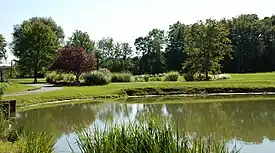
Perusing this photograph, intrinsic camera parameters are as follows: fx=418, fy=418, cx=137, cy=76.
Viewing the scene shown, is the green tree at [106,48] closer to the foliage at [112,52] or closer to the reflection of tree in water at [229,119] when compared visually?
the foliage at [112,52]

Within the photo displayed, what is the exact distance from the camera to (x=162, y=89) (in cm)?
3272

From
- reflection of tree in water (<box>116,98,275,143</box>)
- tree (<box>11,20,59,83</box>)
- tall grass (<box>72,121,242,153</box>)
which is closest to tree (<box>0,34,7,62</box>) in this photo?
tree (<box>11,20,59,83</box>)

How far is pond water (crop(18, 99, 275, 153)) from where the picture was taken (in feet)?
41.7

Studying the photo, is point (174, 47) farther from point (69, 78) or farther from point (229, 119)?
point (229, 119)

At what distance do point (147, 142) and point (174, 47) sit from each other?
7662 cm

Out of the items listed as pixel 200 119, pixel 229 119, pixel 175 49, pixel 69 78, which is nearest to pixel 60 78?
pixel 69 78

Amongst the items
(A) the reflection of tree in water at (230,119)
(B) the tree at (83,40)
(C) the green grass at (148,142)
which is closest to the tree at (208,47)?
(A) the reflection of tree in water at (230,119)

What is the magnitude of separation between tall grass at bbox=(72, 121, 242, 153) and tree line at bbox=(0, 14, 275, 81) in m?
38.9

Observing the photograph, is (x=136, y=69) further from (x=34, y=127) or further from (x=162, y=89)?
(x=34, y=127)

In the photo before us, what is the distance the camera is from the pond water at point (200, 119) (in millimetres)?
12719

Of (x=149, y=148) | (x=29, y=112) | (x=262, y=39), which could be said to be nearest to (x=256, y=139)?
(x=149, y=148)

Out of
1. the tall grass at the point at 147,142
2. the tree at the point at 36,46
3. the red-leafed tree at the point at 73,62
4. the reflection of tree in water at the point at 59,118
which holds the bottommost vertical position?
the reflection of tree in water at the point at 59,118

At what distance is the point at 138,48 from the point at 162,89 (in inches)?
2042

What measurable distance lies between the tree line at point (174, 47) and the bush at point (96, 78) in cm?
1017
